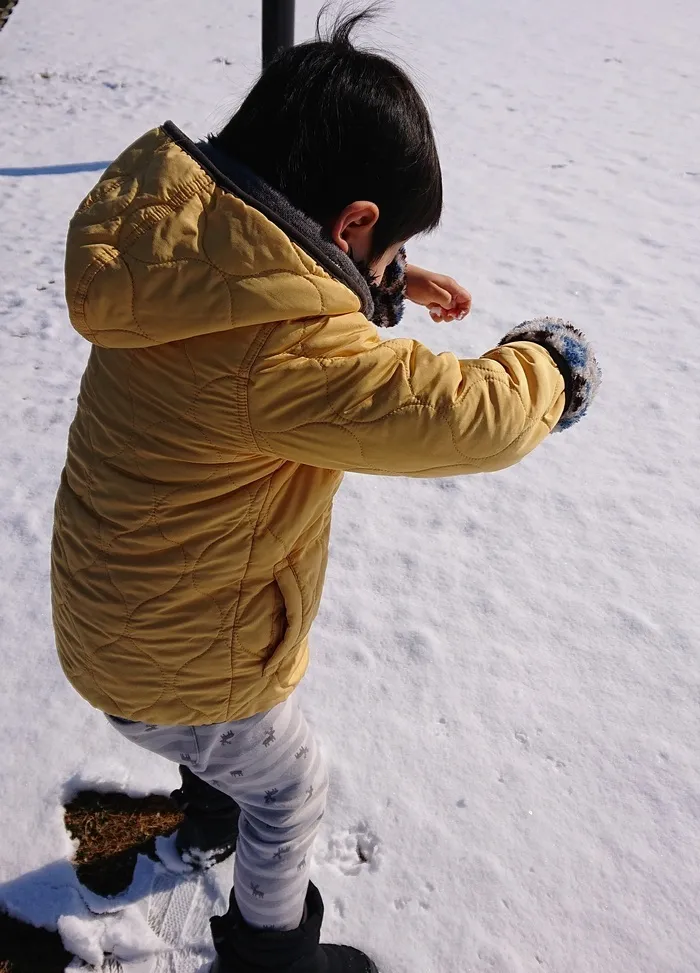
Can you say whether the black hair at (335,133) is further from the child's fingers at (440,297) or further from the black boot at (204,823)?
the black boot at (204,823)

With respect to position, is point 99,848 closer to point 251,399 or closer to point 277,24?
point 251,399

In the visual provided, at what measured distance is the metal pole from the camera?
3785 mm

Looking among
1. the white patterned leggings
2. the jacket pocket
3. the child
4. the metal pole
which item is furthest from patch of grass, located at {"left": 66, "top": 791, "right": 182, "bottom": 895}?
the metal pole

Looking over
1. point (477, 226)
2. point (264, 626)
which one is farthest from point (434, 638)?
point (477, 226)

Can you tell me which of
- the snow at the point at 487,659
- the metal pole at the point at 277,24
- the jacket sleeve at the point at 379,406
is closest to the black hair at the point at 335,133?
the jacket sleeve at the point at 379,406

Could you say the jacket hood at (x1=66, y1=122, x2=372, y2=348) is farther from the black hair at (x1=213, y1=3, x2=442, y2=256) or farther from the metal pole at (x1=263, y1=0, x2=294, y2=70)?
the metal pole at (x1=263, y1=0, x2=294, y2=70)

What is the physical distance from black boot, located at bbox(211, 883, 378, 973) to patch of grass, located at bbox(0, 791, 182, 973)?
34 centimetres

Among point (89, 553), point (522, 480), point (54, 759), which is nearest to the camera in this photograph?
point (89, 553)

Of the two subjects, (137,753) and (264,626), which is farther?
(137,753)

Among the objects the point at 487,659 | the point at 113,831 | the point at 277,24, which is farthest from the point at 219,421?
the point at 277,24

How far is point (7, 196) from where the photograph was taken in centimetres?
471

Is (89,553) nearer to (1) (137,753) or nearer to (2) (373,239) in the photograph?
(2) (373,239)

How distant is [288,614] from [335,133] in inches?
26.6

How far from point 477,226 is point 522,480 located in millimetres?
2173
